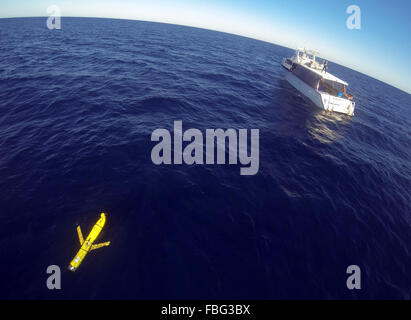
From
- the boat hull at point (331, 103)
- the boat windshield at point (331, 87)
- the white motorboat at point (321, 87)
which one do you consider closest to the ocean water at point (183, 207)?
the boat hull at point (331, 103)

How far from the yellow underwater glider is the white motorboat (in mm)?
31535

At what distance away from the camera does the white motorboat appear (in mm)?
27391

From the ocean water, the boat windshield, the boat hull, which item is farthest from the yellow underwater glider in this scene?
the boat windshield

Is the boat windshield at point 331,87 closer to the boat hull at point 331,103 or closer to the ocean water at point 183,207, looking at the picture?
the boat hull at point 331,103

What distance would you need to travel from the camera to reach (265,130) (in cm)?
1895

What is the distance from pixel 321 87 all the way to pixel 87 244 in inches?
1463

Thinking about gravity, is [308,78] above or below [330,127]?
above

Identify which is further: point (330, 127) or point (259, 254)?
point (330, 127)

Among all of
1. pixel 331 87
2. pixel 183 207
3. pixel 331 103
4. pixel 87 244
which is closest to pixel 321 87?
pixel 331 87

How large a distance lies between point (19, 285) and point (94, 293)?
2877 millimetres

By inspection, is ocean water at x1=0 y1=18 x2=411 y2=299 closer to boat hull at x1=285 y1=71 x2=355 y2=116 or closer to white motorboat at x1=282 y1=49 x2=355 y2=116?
boat hull at x1=285 y1=71 x2=355 y2=116

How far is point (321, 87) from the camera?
101 ft
